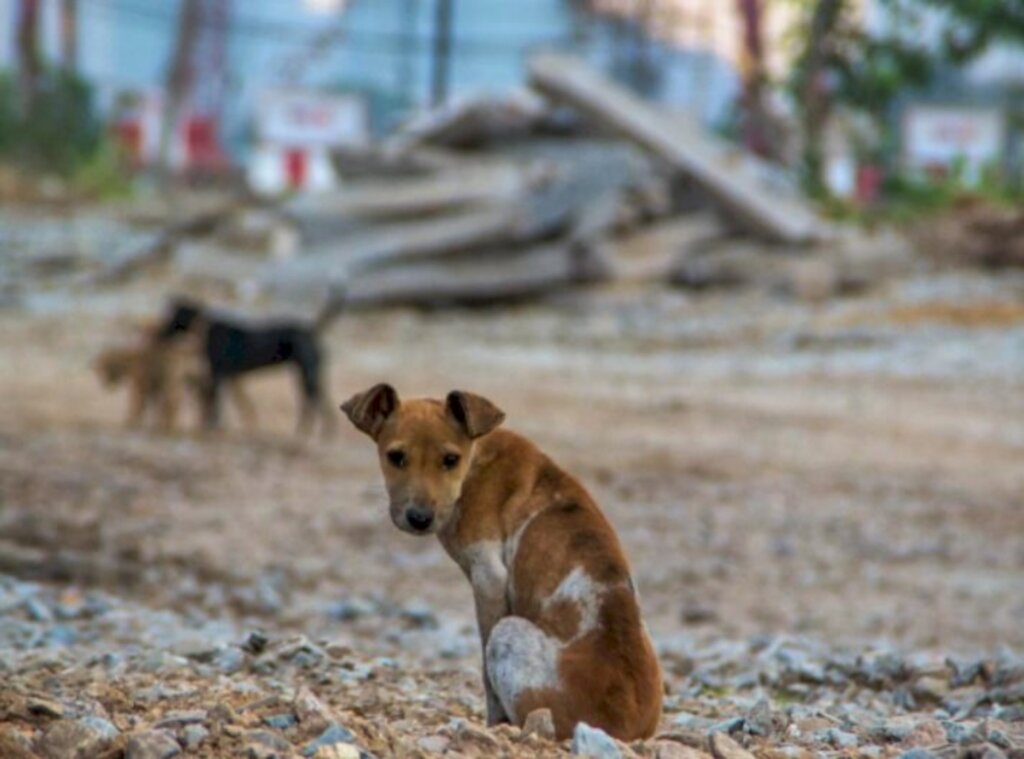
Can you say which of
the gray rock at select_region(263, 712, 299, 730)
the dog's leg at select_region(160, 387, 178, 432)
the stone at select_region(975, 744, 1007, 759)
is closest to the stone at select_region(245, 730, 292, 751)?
the gray rock at select_region(263, 712, 299, 730)

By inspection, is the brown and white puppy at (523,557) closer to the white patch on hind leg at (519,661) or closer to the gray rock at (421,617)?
the white patch on hind leg at (519,661)

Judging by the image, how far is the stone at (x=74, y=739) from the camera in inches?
169

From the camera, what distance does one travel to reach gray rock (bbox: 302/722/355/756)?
4348mm

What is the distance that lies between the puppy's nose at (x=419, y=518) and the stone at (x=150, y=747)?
2.76 feet

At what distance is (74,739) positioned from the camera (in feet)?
14.2

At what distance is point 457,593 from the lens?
9875 mm

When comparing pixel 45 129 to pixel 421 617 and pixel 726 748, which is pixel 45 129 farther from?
pixel 726 748

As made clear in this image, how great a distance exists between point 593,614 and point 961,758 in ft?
3.07

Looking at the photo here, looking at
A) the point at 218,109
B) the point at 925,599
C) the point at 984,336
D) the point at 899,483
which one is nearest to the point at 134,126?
the point at 218,109

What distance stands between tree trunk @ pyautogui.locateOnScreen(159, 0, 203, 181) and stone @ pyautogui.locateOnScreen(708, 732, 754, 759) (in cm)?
2915

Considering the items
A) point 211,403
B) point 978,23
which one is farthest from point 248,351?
point 978,23

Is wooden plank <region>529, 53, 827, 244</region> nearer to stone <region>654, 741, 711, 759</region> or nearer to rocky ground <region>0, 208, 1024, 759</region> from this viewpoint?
rocky ground <region>0, 208, 1024, 759</region>

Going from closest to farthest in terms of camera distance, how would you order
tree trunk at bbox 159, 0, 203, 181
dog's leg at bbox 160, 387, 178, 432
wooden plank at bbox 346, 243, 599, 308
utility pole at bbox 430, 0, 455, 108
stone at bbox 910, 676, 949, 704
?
stone at bbox 910, 676, 949, 704 < dog's leg at bbox 160, 387, 178, 432 < wooden plank at bbox 346, 243, 599, 308 < utility pole at bbox 430, 0, 455, 108 < tree trunk at bbox 159, 0, 203, 181

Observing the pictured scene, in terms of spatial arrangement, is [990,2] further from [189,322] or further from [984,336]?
[189,322]
